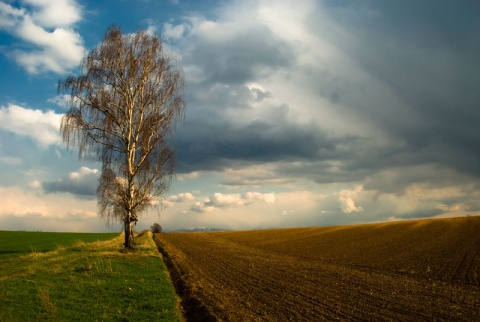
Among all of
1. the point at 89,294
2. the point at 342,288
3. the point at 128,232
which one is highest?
the point at 128,232

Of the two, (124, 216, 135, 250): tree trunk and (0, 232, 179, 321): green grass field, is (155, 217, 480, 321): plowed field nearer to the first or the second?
(0, 232, 179, 321): green grass field

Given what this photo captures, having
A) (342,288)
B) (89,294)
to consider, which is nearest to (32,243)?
(89,294)

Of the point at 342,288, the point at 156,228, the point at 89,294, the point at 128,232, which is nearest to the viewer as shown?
the point at 89,294

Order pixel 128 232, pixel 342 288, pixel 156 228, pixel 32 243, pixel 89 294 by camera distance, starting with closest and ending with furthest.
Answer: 1. pixel 89 294
2. pixel 342 288
3. pixel 128 232
4. pixel 32 243
5. pixel 156 228

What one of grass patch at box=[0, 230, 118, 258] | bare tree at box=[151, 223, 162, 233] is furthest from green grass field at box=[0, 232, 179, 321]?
bare tree at box=[151, 223, 162, 233]

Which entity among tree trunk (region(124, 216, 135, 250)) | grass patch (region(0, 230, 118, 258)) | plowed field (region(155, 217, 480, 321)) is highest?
tree trunk (region(124, 216, 135, 250))

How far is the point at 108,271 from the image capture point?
67.8 feet

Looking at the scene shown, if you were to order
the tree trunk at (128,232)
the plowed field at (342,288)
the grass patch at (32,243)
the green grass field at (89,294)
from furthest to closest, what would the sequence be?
→ the grass patch at (32,243)
the tree trunk at (128,232)
the plowed field at (342,288)
the green grass field at (89,294)

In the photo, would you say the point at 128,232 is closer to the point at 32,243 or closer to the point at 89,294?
the point at 89,294

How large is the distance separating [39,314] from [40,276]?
25.3 ft

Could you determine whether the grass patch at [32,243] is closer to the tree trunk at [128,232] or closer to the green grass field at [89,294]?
the tree trunk at [128,232]

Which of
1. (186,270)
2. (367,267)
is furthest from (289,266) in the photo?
(186,270)

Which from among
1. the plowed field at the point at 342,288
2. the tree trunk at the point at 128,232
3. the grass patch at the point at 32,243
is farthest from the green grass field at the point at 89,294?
the grass patch at the point at 32,243

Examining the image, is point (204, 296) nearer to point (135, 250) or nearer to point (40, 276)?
point (40, 276)
